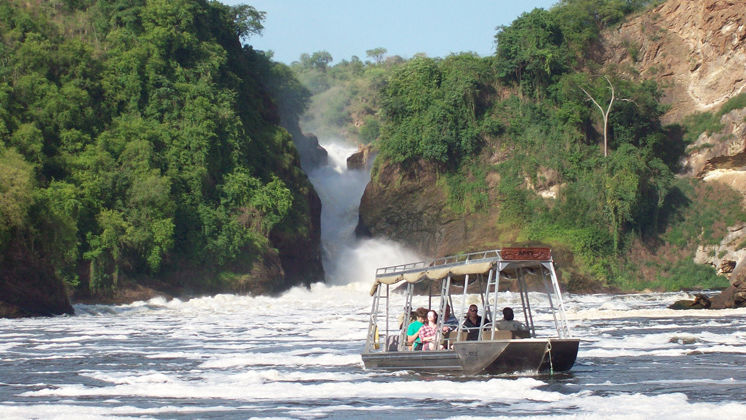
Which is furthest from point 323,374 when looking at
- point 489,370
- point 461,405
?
point 461,405

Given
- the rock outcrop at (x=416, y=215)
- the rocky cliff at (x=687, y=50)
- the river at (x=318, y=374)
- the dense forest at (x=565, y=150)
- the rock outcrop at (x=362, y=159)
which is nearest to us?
the river at (x=318, y=374)

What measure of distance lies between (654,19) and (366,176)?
26.7 metres

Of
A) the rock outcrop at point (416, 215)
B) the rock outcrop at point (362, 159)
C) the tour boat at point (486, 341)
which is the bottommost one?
the tour boat at point (486, 341)

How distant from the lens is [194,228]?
5381 centimetres

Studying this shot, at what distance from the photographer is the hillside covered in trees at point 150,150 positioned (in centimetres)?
4762

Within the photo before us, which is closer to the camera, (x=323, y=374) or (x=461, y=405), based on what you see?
(x=461, y=405)

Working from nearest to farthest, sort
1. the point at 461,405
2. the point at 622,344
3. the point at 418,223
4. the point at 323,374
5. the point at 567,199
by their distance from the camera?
the point at 461,405 → the point at 323,374 → the point at 622,344 → the point at 567,199 → the point at 418,223

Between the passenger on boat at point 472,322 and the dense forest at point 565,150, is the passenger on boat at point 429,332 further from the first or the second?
the dense forest at point 565,150

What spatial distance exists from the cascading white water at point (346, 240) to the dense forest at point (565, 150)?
3.74 m

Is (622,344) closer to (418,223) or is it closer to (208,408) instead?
(208,408)

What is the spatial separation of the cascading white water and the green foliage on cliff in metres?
5.85

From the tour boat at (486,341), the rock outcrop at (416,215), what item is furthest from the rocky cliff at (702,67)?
the tour boat at (486,341)

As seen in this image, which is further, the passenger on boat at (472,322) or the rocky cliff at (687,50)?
the rocky cliff at (687,50)

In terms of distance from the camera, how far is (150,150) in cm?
5209
